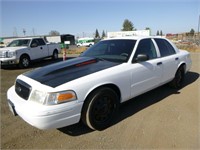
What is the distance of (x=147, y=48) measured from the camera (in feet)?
13.8

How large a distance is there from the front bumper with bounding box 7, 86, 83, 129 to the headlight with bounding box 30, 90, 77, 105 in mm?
59

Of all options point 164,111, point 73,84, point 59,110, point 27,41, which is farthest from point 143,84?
Result: point 27,41

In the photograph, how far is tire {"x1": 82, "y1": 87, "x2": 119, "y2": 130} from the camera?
3.01 m

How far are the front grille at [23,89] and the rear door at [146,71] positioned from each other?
1.92 m

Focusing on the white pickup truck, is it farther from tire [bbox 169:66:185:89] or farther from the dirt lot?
tire [bbox 169:66:185:89]

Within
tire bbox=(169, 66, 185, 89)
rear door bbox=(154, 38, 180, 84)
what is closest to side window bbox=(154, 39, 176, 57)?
rear door bbox=(154, 38, 180, 84)

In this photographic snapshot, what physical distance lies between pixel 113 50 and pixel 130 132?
1.81 meters

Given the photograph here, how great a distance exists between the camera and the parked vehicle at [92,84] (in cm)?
271

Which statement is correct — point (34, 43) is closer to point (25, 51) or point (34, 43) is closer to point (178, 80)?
point (25, 51)

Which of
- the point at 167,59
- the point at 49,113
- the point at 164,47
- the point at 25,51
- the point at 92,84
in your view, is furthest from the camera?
the point at 25,51

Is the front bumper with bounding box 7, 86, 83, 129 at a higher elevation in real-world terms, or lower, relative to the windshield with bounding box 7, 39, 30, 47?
lower

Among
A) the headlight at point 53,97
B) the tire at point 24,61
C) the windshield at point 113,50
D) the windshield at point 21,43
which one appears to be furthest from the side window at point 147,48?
the windshield at point 21,43

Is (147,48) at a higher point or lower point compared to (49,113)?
higher

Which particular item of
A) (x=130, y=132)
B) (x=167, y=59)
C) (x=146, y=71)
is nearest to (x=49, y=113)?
(x=130, y=132)
